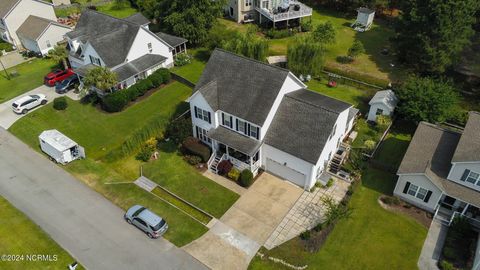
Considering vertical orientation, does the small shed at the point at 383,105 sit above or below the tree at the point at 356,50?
below

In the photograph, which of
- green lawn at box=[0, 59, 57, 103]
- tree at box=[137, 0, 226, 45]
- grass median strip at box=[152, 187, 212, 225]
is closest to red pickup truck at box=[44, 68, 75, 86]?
green lawn at box=[0, 59, 57, 103]

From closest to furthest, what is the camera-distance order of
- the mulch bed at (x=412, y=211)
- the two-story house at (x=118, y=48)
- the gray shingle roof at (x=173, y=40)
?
the mulch bed at (x=412, y=211), the two-story house at (x=118, y=48), the gray shingle roof at (x=173, y=40)

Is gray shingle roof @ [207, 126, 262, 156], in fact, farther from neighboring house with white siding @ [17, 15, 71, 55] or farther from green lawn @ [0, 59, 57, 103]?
neighboring house with white siding @ [17, 15, 71, 55]

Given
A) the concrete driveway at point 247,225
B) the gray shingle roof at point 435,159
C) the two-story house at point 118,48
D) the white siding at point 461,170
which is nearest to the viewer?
the concrete driveway at point 247,225

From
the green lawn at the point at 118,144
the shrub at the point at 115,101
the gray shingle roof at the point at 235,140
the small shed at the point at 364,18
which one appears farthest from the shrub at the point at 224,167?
the small shed at the point at 364,18

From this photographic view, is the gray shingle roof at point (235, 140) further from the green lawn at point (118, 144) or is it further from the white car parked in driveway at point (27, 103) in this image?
the white car parked in driveway at point (27, 103)

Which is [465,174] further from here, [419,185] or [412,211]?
[412,211]

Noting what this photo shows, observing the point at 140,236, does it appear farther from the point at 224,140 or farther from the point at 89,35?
the point at 89,35
